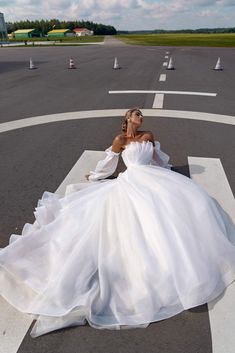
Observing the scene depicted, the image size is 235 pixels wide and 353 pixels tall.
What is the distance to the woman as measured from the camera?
Result: 2.55 metres

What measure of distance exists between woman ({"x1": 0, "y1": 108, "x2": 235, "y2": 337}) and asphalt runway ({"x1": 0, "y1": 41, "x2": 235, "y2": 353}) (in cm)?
13

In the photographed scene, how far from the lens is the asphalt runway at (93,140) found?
238cm

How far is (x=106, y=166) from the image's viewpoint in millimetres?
4434

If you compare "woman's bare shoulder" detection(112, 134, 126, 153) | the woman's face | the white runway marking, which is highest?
the woman's face

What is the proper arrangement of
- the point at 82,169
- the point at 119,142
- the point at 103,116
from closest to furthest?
the point at 119,142 → the point at 82,169 → the point at 103,116

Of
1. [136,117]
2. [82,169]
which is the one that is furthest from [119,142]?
[82,169]

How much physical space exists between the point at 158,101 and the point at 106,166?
6.41m

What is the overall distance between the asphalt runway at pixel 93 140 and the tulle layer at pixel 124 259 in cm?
13

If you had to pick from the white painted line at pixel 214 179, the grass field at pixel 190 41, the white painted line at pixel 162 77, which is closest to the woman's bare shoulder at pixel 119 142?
the white painted line at pixel 214 179

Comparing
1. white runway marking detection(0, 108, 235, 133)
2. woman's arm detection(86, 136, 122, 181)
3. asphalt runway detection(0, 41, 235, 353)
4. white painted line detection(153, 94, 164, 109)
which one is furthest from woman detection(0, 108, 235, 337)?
white painted line detection(153, 94, 164, 109)

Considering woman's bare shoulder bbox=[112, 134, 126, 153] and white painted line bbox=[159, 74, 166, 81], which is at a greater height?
woman's bare shoulder bbox=[112, 134, 126, 153]

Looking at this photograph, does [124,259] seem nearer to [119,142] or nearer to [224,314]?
[224,314]

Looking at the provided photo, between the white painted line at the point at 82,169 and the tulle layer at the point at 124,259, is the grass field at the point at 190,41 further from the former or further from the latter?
the tulle layer at the point at 124,259

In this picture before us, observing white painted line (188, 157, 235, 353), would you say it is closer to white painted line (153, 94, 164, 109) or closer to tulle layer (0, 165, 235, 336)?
tulle layer (0, 165, 235, 336)
